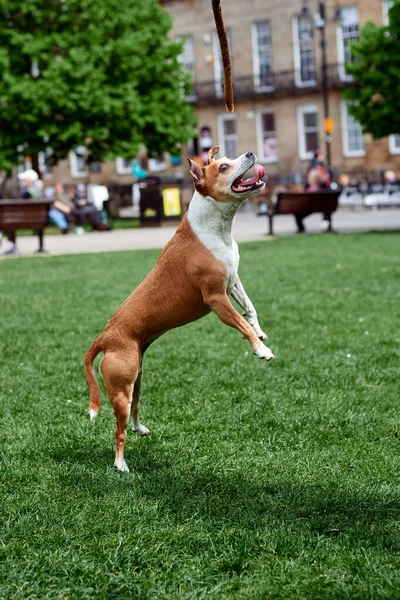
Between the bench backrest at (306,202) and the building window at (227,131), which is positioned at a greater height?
the building window at (227,131)

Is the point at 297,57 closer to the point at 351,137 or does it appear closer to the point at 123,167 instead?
the point at 351,137

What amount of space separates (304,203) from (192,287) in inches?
646

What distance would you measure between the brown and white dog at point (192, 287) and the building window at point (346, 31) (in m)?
38.8

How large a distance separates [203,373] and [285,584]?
130 inches

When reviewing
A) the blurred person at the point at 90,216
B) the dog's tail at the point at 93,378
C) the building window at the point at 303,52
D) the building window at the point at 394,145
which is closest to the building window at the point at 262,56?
the building window at the point at 303,52

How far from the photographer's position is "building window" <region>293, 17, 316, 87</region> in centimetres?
4247

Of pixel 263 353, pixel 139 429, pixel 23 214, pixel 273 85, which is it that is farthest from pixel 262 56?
pixel 263 353

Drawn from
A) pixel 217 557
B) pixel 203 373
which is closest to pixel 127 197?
pixel 203 373

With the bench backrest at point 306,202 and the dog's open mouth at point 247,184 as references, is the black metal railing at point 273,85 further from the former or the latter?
the dog's open mouth at point 247,184

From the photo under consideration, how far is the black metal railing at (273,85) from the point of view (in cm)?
4169

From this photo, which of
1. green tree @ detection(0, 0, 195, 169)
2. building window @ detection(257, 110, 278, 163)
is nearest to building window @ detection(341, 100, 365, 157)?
building window @ detection(257, 110, 278, 163)

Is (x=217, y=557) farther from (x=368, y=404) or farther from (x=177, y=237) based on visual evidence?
(x=368, y=404)

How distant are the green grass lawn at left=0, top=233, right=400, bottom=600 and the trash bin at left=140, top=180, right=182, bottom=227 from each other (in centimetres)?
1937

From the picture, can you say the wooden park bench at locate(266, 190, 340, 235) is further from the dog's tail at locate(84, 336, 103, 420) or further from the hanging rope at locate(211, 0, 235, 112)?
the hanging rope at locate(211, 0, 235, 112)
